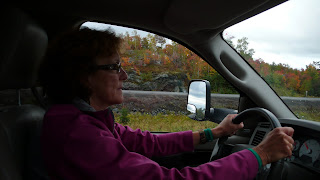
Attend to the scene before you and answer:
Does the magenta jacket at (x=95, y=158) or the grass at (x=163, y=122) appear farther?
the grass at (x=163, y=122)

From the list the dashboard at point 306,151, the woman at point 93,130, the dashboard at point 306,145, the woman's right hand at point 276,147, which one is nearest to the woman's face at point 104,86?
the woman at point 93,130

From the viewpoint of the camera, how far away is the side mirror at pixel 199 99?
2.02 metres

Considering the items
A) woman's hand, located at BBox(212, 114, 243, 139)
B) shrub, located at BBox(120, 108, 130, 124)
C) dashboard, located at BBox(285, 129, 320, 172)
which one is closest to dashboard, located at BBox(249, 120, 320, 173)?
dashboard, located at BBox(285, 129, 320, 172)

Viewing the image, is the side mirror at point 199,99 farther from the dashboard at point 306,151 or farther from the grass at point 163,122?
the dashboard at point 306,151

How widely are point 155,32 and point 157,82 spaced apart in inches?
47.8

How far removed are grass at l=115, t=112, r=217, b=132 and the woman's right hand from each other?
56.0 inches

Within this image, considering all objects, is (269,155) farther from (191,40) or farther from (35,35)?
(35,35)

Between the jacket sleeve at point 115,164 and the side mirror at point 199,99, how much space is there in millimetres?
850

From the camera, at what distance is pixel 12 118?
1.32m

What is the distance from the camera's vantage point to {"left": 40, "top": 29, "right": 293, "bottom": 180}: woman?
1116mm

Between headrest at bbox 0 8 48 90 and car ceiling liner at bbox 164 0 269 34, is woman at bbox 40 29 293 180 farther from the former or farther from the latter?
car ceiling liner at bbox 164 0 269 34

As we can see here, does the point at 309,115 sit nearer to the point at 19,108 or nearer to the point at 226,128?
the point at 226,128

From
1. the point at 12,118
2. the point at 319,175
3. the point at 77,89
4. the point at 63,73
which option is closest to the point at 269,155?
the point at 319,175

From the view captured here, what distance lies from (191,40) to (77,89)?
3.90 ft
